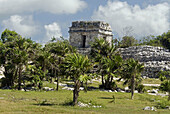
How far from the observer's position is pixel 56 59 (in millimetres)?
37469

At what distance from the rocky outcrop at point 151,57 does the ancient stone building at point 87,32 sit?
6.09 m

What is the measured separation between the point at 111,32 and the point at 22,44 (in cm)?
3048

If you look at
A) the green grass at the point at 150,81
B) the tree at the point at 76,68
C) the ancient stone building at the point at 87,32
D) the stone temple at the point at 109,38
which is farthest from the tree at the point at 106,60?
the ancient stone building at the point at 87,32

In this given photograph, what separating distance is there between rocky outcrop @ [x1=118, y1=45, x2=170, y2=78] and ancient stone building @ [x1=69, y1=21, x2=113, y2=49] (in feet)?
20.0

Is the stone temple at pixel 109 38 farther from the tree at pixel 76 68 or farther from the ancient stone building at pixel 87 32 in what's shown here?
the tree at pixel 76 68

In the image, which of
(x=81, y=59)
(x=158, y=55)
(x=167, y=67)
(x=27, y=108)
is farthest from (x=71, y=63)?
(x=158, y=55)

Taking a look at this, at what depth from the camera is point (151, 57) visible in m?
56.3

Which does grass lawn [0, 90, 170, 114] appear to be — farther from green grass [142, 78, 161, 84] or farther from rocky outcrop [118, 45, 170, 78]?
rocky outcrop [118, 45, 170, 78]

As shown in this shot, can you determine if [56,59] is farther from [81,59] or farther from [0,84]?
[81,59]

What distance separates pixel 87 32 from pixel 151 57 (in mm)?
15304

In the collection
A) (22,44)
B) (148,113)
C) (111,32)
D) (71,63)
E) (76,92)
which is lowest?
(148,113)

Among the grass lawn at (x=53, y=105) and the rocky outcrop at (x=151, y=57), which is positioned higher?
the rocky outcrop at (x=151, y=57)

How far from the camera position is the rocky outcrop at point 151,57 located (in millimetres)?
51625

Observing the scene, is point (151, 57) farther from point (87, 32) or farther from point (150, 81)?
point (87, 32)
